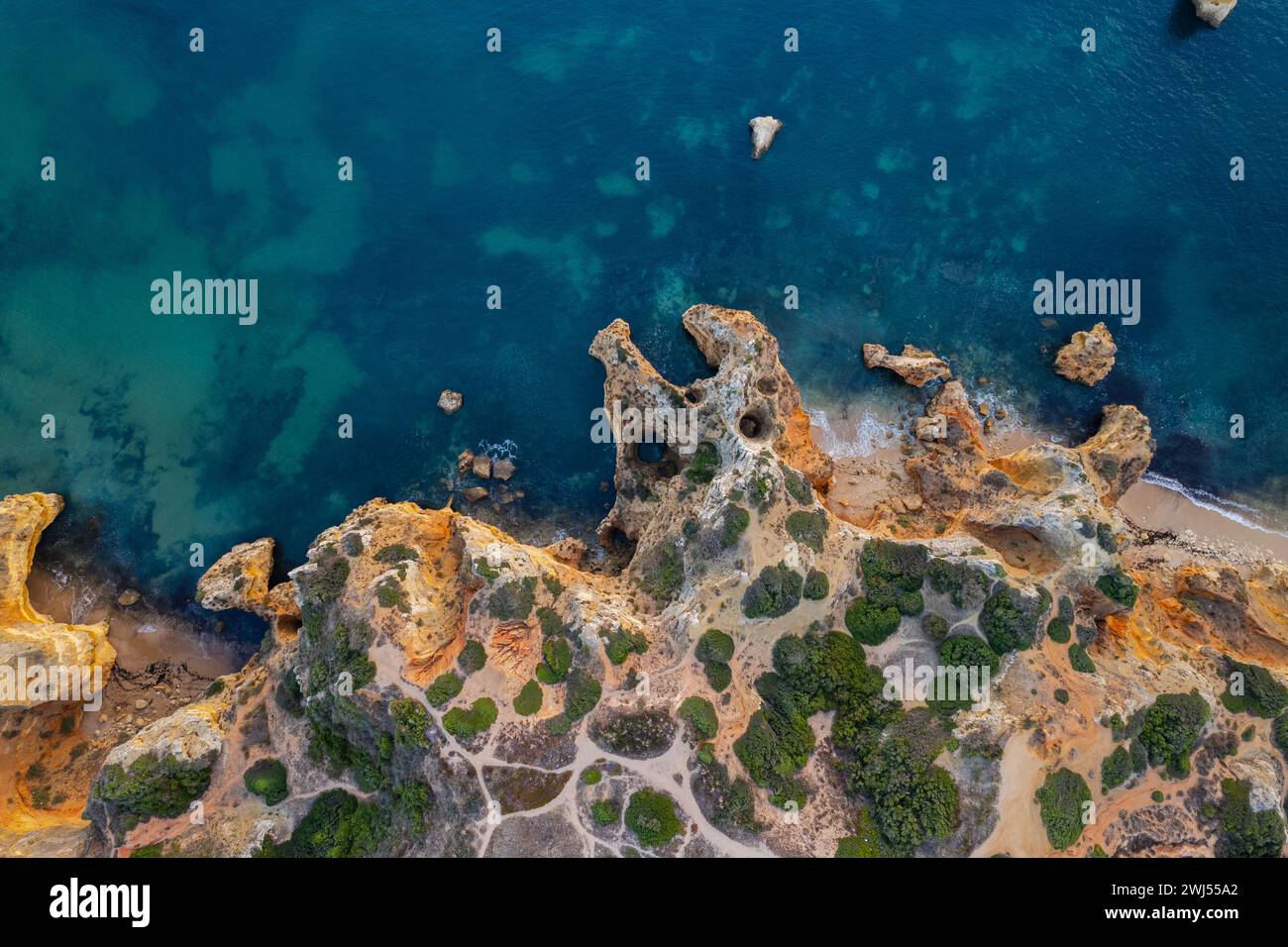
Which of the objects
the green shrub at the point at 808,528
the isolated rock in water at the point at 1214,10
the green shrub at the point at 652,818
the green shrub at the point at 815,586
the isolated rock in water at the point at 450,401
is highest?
the isolated rock in water at the point at 1214,10

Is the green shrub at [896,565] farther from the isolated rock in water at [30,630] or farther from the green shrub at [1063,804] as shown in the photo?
the isolated rock in water at [30,630]

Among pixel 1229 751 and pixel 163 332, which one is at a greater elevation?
pixel 163 332

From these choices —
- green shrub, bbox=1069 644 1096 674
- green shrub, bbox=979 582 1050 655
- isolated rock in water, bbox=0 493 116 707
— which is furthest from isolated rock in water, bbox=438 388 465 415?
green shrub, bbox=1069 644 1096 674

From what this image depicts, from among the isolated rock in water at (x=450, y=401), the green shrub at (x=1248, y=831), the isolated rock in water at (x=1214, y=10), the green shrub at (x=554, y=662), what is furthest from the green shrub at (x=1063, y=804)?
the isolated rock in water at (x=1214, y=10)

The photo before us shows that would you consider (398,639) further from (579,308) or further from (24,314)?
(24,314)

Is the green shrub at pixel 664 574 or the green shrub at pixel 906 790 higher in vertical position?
the green shrub at pixel 664 574

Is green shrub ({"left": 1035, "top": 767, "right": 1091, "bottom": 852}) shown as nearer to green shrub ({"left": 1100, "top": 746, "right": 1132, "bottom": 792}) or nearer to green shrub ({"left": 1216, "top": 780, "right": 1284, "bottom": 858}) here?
green shrub ({"left": 1100, "top": 746, "right": 1132, "bottom": 792})
